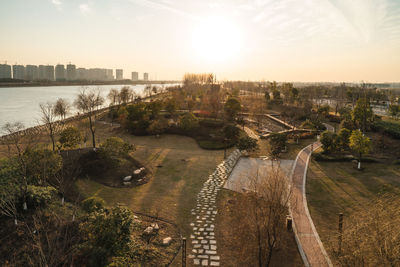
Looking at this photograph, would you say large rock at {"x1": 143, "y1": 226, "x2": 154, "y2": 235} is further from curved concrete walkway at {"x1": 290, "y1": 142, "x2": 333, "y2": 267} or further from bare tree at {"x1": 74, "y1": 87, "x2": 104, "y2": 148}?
bare tree at {"x1": 74, "y1": 87, "x2": 104, "y2": 148}

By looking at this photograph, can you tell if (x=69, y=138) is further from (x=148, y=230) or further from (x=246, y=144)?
(x=246, y=144)

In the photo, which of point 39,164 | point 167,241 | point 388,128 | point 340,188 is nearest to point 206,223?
point 167,241

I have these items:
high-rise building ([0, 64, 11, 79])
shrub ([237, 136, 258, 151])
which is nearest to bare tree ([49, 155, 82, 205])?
shrub ([237, 136, 258, 151])

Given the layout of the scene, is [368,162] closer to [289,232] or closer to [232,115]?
[289,232]

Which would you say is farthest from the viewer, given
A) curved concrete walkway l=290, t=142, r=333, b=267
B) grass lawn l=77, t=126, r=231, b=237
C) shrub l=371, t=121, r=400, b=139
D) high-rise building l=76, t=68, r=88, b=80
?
high-rise building l=76, t=68, r=88, b=80

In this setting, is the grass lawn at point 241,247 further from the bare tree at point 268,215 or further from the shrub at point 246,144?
the shrub at point 246,144

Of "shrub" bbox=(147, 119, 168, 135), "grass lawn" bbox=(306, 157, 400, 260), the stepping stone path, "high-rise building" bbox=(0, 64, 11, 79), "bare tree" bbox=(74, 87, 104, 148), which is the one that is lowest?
the stepping stone path
